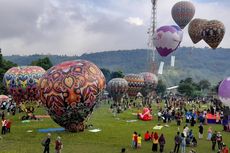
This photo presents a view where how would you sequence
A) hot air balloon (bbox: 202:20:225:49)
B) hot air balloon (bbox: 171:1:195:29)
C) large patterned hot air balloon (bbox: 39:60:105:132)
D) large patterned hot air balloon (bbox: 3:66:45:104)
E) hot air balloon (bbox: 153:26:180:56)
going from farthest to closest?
hot air balloon (bbox: 171:1:195:29)
hot air balloon (bbox: 202:20:225:49)
hot air balloon (bbox: 153:26:180:56)
large patterned hot air balloon (bbox: 3:66:45:104)
large patterned hot air balloon (bbox: 39:60:105:132)

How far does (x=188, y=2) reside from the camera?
68750mm

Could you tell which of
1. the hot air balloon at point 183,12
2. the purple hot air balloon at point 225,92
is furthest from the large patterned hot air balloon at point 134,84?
the purple hot air balloon at point 225,92

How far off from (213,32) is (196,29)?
7053mm

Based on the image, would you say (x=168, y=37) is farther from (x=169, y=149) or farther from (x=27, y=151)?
(x=27, y=151)

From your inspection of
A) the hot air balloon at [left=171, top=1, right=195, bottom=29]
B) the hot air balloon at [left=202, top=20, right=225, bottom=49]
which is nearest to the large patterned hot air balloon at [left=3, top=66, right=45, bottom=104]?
the hot air balloon at [left=202, top=20, right=225, bottom=49]

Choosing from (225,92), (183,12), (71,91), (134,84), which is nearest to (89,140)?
(71,91)

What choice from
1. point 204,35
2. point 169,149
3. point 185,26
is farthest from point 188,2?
point 169,149

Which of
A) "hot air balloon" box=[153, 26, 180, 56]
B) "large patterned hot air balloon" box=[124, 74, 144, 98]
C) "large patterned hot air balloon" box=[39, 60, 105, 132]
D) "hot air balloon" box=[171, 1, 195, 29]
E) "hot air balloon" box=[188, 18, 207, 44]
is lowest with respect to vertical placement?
"large patterned hot air balloon" box=[39, 60, 105, 132]

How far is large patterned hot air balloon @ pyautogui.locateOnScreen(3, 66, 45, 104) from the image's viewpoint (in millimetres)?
47469

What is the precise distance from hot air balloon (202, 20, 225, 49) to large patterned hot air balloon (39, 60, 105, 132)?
97.5 ft

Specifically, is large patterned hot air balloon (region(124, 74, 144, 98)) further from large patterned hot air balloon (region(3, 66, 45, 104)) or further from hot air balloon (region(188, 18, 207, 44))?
large patterned hot air balloon (region(3, 66, 45, 104))

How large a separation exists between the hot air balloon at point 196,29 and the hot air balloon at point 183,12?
3.38 feet

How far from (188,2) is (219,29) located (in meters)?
12.1

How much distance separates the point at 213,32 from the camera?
58625 millimetres
